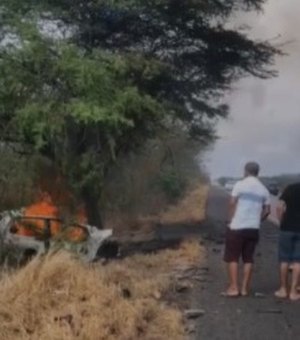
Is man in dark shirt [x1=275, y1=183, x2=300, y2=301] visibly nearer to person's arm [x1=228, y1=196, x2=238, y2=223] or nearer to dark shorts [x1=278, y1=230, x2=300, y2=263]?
dark shorts [x1=278, y1=230, x2=300, y2=263]

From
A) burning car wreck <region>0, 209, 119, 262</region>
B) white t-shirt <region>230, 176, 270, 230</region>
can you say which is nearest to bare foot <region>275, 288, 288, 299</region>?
white t-shirt <region>230, 176, 270, 230</region>

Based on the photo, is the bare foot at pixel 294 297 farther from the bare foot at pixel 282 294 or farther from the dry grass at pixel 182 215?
the dry grass at pixel 182 215

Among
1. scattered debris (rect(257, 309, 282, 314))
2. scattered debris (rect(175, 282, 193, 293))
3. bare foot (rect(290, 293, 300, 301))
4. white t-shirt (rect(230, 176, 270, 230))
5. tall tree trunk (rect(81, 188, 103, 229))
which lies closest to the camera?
scattered debris (rect(257, 309, 282, 314))

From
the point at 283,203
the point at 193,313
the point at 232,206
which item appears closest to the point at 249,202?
the point at 232,206

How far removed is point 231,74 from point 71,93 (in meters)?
7.49

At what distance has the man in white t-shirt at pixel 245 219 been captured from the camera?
1343cm

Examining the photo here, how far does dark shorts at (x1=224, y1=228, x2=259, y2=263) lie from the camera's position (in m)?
13.6

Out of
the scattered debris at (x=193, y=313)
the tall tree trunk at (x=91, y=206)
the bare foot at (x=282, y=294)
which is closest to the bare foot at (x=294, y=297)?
the bare foot at (x=282, y=294)

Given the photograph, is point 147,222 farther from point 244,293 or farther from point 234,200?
point 234,200

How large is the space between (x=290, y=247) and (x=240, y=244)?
0.69 meters

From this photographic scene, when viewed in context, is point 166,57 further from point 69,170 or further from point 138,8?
point 69,170

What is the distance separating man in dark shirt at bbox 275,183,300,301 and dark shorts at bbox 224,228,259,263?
41 cm

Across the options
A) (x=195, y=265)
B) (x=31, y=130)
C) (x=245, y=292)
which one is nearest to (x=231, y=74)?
(x=31, y=130)

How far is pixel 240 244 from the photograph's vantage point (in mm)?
13664
